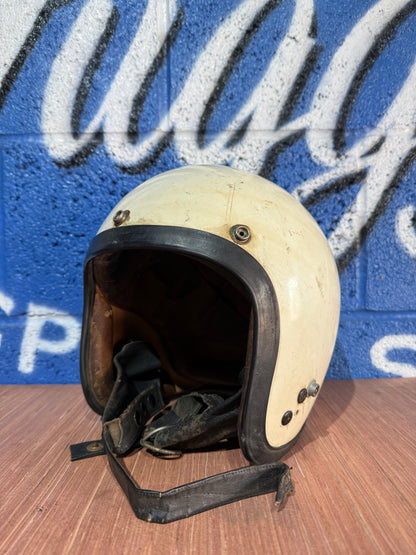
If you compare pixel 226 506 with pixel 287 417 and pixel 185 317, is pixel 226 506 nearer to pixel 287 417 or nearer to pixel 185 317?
pixel 287 417

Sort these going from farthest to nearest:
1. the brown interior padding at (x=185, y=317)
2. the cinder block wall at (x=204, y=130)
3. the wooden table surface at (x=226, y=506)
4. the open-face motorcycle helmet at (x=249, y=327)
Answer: the cinder block wall at (x=204, y=130) < the brown interior padding at (x=185, y=317) < the open-face motorcycle helmet at (x=249, y=327) < the wooden table surface at (x=226, y=506)

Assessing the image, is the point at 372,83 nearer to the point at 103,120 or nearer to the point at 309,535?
the point at 103,120

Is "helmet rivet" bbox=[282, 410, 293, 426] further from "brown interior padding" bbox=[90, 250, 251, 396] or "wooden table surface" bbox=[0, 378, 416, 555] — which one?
"brown interior padding" bbox=[90, 250, 251, 396]

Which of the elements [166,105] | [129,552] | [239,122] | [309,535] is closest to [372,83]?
[239,122]

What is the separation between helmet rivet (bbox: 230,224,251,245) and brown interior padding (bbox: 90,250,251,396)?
0.35m

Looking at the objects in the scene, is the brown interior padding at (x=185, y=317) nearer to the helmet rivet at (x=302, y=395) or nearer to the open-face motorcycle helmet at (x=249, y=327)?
the open-face motorcycle helmet at (x=249, y=327)

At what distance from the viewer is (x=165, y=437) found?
2.67 ft

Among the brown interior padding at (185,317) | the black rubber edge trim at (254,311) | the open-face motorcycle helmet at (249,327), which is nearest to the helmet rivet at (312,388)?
the open-face motorcycle helmet at (249,327)

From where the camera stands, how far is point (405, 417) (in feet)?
3.28

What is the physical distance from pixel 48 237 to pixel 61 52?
54 cm

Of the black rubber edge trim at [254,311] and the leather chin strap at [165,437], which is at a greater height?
the black rubber edge trim at [254,311]

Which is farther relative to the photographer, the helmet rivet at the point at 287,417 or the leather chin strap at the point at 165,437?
the helmet rivet at the point at 287,417

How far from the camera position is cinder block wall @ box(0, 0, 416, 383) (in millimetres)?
1219

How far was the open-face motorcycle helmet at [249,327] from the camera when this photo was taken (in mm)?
697
